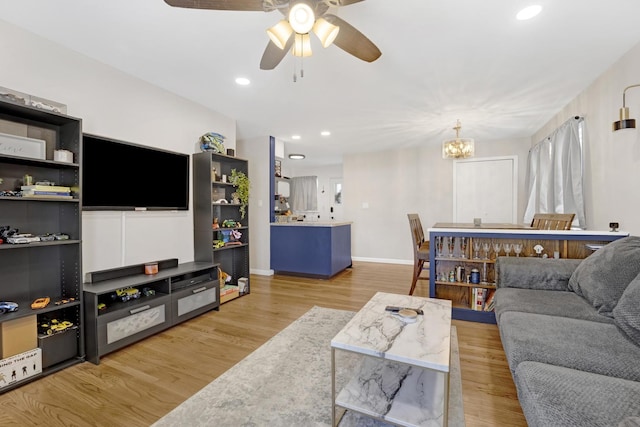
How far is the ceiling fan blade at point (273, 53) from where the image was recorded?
6.02 ft

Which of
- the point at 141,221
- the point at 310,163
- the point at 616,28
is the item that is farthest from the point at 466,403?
the point at 310,163

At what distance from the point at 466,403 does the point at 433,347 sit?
635 mm

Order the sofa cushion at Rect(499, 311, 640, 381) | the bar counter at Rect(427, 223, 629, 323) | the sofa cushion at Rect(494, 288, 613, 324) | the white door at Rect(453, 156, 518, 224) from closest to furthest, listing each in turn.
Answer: the sofa cushion at Rect(499, 311, 640, 381) < the sofa cushion at Rect(494, 288, 613, 324) < the bar counter at Rect(427, 223, 629, 323) < the white door at Rect(453, 156, 518, 224)

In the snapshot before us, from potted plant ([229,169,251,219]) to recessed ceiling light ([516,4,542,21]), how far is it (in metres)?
3.15

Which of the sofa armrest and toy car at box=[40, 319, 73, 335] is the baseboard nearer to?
the sofa armrest

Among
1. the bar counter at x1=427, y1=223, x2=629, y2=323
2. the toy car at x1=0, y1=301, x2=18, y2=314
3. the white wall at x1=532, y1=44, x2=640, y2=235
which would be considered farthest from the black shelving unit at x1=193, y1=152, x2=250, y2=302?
the white wall at x1=532, y1=44, x2=640, y2=235

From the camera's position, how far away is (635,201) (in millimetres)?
2262

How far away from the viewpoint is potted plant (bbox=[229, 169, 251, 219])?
376cm

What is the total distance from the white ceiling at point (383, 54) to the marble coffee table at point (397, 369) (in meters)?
1.97

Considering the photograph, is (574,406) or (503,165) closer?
(574,406)

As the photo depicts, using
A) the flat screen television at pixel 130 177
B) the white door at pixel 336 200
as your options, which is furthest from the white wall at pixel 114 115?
the white door at pixel 336 200

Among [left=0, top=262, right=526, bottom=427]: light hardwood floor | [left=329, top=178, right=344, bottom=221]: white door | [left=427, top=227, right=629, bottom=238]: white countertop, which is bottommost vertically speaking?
[left=0, top=262, right=526, bottom=427]: light hardwood floor

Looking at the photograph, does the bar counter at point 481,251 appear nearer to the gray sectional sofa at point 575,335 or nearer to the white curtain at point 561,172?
the gray sectional sofa at point 575,335

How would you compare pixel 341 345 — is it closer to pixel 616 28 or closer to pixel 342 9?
pixel 342 9
